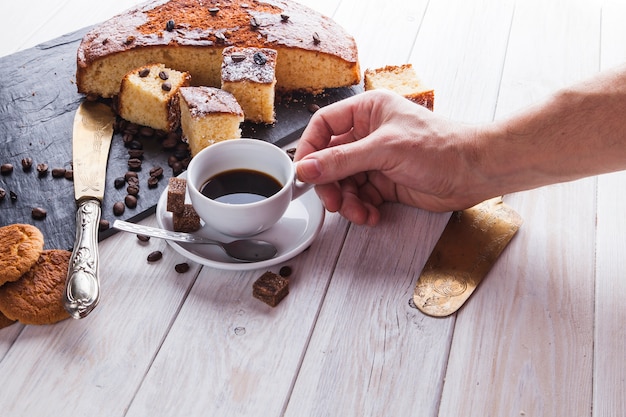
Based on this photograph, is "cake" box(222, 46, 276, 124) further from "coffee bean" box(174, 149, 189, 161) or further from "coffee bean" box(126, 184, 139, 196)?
"coffee bean" box(126, 184, 139, 196)

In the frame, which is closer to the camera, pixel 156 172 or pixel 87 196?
pixel 87 196

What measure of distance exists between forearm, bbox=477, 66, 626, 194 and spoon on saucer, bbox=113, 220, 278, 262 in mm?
716

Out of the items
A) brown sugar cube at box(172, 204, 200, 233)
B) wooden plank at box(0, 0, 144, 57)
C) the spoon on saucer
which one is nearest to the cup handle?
the spoon on saucer

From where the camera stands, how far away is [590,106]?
1.96 meters

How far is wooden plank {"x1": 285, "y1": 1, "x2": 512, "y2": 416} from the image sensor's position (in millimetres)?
1752

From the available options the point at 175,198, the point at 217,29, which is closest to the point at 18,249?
the point at 175,198

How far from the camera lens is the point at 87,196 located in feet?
7.32

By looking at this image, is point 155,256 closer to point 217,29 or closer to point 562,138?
point 217,29

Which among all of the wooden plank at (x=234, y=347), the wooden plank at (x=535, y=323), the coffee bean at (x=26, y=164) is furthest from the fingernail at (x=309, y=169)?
the coffee bean at (x=26, y=164)

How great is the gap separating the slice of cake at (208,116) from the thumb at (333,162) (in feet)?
1.66

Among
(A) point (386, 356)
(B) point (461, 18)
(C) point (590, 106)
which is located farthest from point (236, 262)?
(B) point (461, 18)

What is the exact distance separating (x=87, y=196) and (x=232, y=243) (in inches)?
21.6

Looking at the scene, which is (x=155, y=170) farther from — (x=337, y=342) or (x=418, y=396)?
(x=418, y=396)

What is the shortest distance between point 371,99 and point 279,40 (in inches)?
27.1
